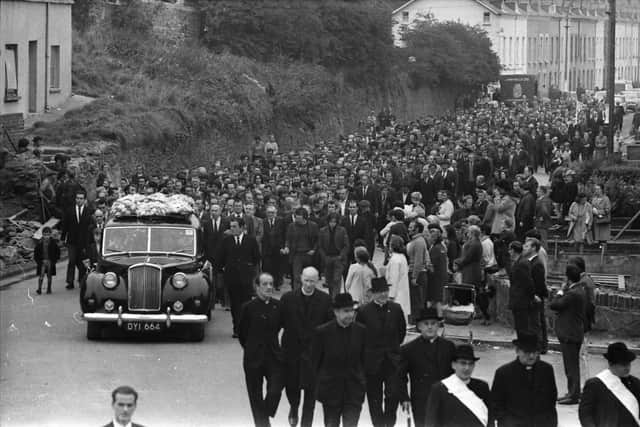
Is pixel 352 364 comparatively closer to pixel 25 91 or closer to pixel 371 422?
pixel 371 422

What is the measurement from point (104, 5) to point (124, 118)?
1352 cm

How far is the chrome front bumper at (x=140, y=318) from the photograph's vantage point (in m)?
18.8

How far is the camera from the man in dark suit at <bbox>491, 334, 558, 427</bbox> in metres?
11.1

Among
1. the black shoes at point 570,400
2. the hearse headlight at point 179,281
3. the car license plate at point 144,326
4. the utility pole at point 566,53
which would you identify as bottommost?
the black shoes at point 570,400

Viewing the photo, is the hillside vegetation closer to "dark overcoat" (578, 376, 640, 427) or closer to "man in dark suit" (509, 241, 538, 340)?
"man in dark suit" (509, 241, 538, 340)

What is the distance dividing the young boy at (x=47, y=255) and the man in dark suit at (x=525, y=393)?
519 inches

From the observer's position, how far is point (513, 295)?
17719 mm

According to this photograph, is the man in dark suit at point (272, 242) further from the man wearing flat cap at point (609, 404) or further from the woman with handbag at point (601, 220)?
the man wearing flat cap at point (609, 404)

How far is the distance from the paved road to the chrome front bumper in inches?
13.4

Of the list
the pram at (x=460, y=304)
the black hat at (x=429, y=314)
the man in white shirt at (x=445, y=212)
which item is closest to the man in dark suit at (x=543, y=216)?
the man in white shirt at (x=445, y=212)

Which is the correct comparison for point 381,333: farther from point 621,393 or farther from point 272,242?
point 272,242

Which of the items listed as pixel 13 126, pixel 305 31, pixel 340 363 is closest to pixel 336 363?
pixel 340 363

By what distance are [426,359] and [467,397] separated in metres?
1.56

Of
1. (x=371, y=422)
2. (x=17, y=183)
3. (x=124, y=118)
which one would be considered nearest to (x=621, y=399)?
(x=371, y=422)
